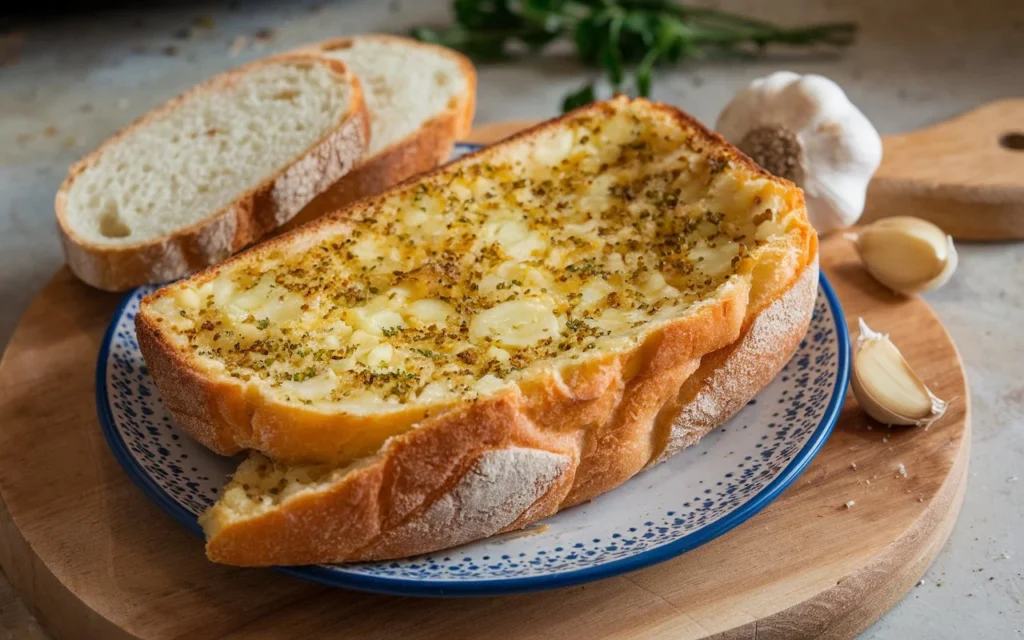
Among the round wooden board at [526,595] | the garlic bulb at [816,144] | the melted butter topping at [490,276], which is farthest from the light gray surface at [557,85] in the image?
the melted butter topping at [490,276]

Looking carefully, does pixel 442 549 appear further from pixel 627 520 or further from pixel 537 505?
pixel 627 520

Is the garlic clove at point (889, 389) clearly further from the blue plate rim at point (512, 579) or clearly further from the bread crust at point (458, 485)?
the bread crust at point (458, 485)

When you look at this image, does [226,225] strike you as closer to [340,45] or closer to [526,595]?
[340,45]

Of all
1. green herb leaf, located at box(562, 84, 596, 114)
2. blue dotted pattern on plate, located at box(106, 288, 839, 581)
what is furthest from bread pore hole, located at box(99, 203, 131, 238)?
green herb leaf, located at box(562, 84, 596, 114)

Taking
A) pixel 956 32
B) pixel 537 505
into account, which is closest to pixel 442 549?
pixel 537 505

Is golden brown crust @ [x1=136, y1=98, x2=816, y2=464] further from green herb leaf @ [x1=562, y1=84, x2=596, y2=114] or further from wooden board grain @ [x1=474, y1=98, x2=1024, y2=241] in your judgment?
green herb leaf @ [x1=562, y1=84, x2=596, y2=114]

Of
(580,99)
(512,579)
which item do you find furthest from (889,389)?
(580,99)
